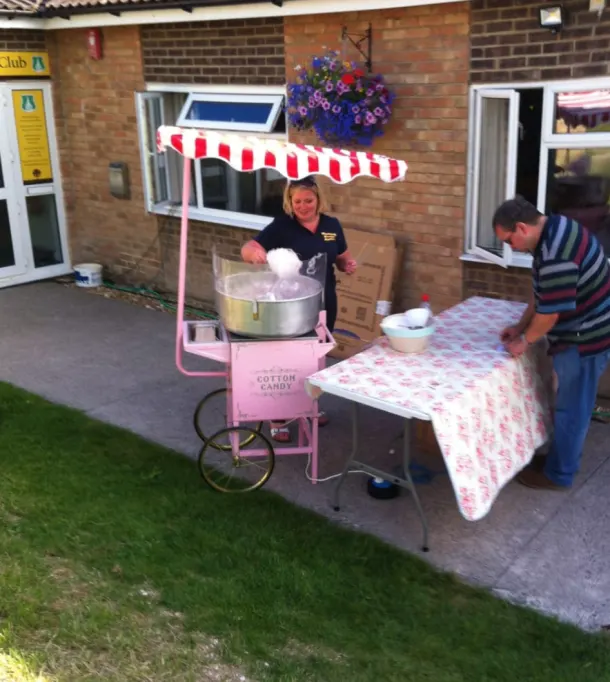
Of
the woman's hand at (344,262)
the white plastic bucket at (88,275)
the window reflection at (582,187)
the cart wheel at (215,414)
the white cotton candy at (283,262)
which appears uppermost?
the window reflection at (582,187)

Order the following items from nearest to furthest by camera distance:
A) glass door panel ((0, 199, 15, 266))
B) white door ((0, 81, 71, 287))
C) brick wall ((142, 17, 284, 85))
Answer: brick wall ((142, 17, 284, 85)), white door ((0, 81, 71, 287)), glass door panel ((0, 199, 15, 266))

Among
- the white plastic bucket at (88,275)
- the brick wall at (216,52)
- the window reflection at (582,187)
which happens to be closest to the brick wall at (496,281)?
the window reflection at (582,187)

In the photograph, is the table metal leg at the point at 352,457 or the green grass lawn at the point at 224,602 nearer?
the green grass lawn at the point at 224,602

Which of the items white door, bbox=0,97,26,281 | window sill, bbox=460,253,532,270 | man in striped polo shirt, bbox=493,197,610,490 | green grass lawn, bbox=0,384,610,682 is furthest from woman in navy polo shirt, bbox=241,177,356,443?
white door, bbox=0,97,26,281

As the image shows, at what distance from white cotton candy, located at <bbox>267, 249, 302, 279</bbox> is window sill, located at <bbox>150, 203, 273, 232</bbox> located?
3389mm

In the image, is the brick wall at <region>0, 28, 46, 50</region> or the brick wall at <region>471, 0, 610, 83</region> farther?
the brick wall at <region>0, 28, 46, 50</region>

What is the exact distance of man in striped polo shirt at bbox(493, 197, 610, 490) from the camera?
4004 mm

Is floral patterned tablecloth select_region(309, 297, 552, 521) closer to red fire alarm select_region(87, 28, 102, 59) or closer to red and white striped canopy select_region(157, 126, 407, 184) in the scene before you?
red and white striped canopy select_region(157, 126, 407, 184)

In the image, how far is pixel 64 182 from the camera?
32.0 feet

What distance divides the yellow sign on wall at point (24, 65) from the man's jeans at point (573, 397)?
736cm

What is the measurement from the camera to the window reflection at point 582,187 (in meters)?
5.54

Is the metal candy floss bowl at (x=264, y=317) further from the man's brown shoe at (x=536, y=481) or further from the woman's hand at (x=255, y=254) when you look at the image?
the man's brown shoe at (x=536, y=481)

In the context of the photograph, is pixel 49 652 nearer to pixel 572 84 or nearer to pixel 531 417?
pixel 531 417

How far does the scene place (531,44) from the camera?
547 centimetres
